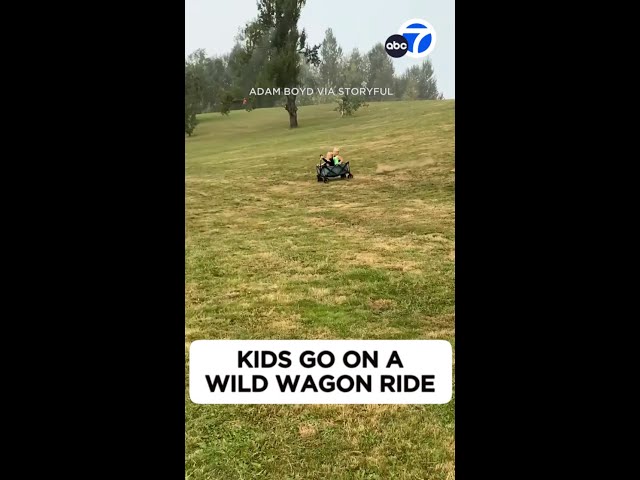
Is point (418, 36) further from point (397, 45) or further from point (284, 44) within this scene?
point (284, 44)

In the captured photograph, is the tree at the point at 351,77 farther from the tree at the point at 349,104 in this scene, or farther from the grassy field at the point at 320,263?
the grassy field at the point at 320,263

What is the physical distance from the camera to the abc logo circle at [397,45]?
18.7 ft

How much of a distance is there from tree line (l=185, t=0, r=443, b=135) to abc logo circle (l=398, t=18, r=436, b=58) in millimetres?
129

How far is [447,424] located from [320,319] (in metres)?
1.73

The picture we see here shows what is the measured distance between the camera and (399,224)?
733cm

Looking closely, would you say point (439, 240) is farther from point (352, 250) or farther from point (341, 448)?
point (341, 448)

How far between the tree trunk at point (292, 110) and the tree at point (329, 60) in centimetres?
40

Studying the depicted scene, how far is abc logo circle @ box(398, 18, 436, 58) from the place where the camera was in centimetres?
561

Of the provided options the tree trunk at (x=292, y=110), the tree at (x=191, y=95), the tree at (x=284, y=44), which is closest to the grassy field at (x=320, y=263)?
the tree trunk at (x=292, y=110)

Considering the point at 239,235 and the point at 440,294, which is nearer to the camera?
the point at 440,294
